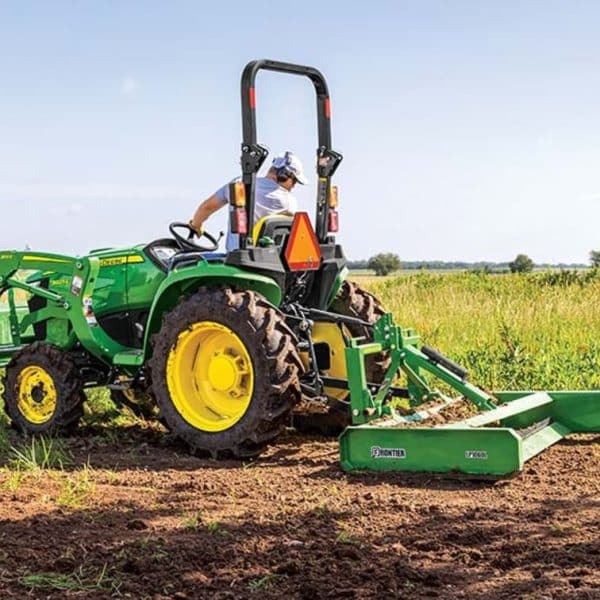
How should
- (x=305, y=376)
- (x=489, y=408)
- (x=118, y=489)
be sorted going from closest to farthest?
(x=118, y=489)
(x=489, y=408)
(x=305, y=376)

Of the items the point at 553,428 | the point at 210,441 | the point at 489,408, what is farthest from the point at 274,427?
the point at 553,428

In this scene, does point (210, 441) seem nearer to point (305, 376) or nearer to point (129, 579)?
point (305, 376)

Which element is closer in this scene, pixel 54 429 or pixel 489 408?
pixel 489 408

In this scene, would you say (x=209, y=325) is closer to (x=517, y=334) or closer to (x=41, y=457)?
(x=41, y=457)

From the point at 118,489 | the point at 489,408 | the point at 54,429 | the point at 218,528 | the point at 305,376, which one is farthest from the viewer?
the point at 54,429

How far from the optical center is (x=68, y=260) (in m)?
8.24

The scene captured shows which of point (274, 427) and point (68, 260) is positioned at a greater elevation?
point (68, 260)

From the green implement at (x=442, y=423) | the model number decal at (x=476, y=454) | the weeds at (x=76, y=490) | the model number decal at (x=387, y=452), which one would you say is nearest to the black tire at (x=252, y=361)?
the green implement at (x=442, y=423)

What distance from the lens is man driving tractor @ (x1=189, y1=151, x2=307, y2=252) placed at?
7.41 meters

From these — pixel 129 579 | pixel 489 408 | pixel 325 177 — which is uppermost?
pixel 325 177

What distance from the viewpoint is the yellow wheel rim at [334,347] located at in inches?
306

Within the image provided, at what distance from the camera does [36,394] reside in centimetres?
812

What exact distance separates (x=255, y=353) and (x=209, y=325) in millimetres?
443

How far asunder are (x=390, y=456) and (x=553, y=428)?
4.25 feet
